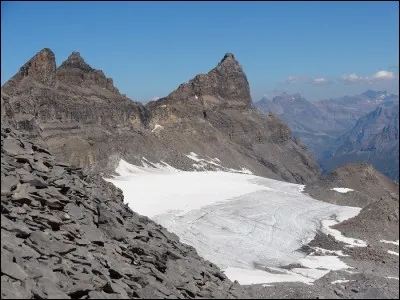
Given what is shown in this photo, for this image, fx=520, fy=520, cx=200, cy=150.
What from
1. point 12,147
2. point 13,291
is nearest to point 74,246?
point 13,291

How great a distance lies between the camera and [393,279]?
23.9 metres

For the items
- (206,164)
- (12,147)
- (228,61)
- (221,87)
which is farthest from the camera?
(228,61)

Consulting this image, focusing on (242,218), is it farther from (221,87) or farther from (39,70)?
(221,87)

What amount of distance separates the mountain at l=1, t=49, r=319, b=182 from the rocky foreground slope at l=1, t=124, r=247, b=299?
2773cm

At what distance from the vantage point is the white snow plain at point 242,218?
27.9 meters

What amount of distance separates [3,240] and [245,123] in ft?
308

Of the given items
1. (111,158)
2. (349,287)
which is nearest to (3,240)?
(349,287)

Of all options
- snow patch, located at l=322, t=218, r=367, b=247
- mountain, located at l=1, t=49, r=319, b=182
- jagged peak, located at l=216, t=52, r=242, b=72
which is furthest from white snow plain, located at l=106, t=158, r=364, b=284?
jagged peak, located at l=216, t=52, r=242, b=72

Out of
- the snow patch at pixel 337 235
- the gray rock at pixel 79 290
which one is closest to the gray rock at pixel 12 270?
the gray rock at pixel 79 290

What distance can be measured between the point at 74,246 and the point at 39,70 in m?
61.1

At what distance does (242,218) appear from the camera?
40.8 metres

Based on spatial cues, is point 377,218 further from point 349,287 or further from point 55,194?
point 55,194

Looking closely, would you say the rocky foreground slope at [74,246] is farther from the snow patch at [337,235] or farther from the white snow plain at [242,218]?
the snow patch at [337,235]

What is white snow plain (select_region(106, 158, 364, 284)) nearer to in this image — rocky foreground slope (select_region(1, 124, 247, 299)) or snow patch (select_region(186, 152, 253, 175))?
rocky foreground slope (select_region(1, 124, 247, 299))
